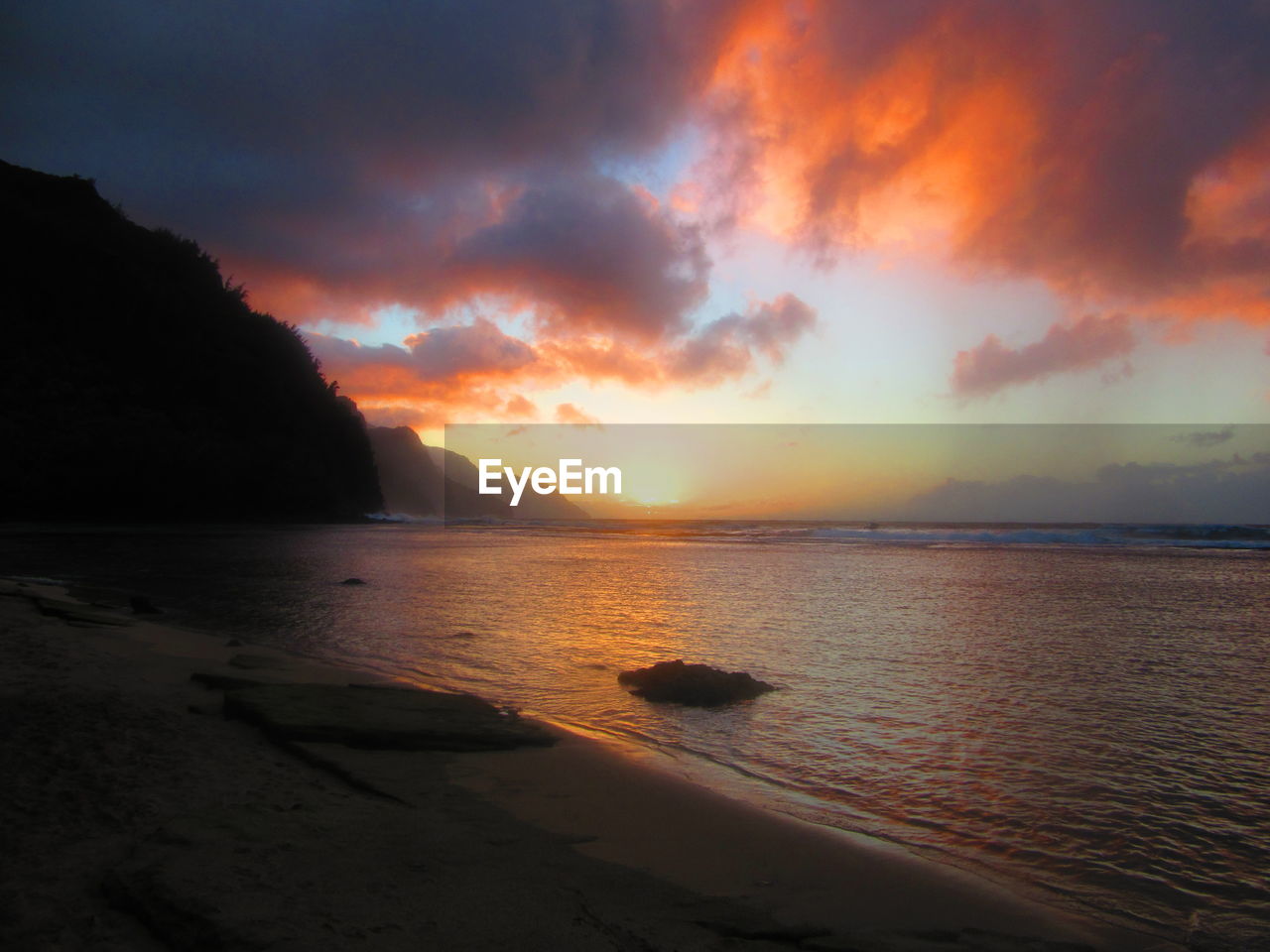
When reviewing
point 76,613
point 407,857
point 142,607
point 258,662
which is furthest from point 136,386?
point 407,857

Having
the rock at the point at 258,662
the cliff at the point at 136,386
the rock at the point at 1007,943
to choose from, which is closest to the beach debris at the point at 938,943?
the rock at the point at 1007,943

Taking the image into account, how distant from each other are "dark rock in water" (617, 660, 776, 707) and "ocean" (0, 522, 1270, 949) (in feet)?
0.85

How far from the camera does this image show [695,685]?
7.33m

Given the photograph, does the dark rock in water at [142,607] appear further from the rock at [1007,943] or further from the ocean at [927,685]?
the rock at [1007,943]

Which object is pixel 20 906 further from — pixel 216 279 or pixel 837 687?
pixel 216 279

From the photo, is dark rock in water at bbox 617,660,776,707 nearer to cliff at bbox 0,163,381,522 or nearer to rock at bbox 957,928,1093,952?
rock at bbox 957,928,1093,952

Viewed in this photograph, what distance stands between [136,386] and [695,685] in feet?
221

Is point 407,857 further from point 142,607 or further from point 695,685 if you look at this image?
point 142,607

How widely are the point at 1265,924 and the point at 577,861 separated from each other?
11.4ft

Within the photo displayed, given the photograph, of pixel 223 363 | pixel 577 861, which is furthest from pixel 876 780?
pixel 223 363

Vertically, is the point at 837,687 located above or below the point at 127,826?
below

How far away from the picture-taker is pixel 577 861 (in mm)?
3525

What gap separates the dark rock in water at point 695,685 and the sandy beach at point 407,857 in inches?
72.9

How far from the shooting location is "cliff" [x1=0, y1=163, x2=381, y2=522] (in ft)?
161
